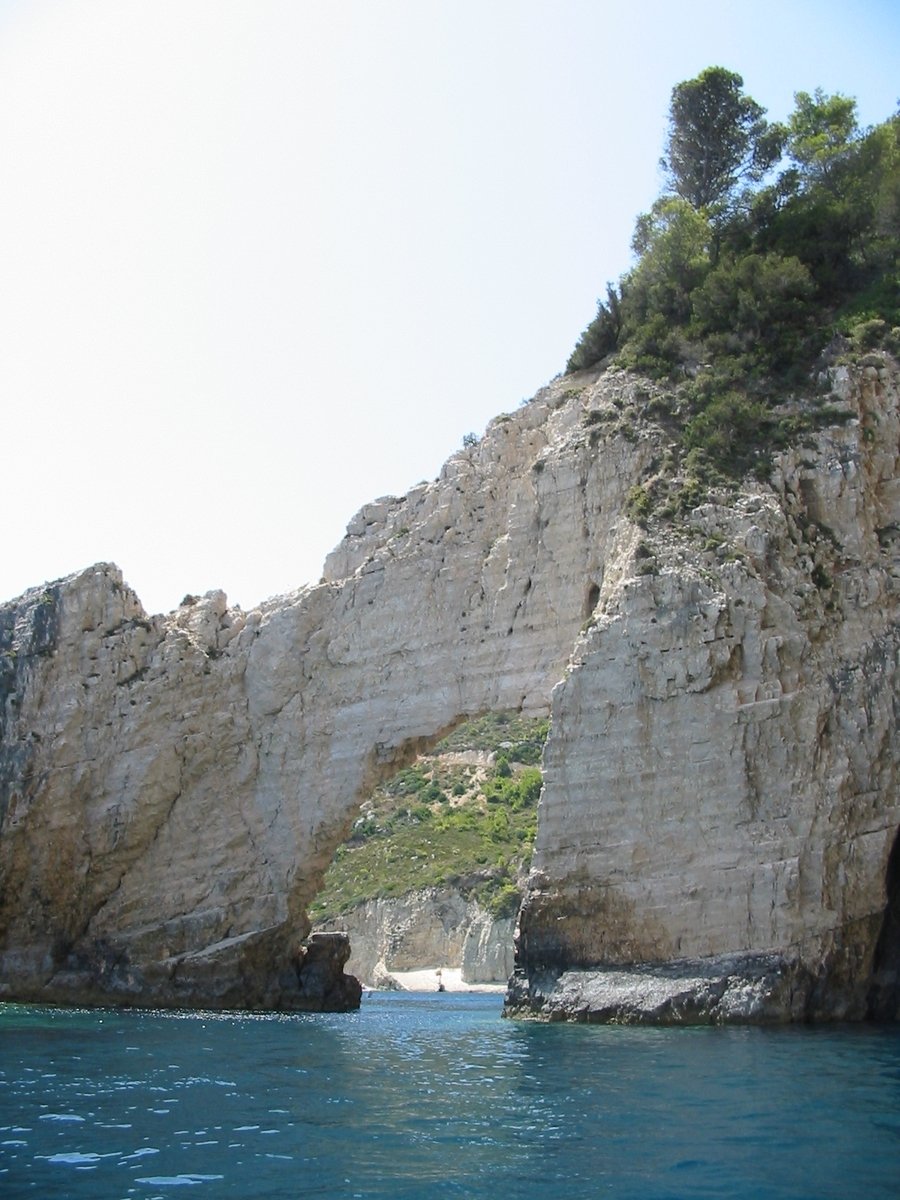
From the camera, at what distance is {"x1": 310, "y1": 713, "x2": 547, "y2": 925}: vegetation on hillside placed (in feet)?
187

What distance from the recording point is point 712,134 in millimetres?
32875

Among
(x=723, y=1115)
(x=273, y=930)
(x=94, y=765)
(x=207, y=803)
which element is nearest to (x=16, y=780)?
(x=94, y=765)

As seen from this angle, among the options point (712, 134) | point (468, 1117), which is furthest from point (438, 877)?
point (468, 1117)

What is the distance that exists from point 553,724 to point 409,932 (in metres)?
36.1

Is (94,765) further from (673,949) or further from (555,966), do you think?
(673,949)

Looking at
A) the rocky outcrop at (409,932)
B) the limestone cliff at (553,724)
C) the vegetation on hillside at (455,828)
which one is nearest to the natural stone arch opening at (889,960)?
the limestone cliff at (553,724)

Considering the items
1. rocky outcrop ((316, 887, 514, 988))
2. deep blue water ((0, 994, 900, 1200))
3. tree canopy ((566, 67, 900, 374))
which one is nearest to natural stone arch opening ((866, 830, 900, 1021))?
deep blue water ((0, 994, 900, 1200))

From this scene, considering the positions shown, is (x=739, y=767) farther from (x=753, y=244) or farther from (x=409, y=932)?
(x=409, y=932)

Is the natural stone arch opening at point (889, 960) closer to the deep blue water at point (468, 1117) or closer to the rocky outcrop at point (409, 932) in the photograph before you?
the deep blue water at point (468, 1117)

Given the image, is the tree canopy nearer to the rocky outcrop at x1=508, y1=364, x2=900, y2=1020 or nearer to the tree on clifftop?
the tree on clifftop

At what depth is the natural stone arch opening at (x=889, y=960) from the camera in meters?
21.3

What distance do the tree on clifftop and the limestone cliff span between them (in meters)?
7.01

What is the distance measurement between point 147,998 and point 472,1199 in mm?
21619

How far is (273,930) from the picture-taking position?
29266 mm
